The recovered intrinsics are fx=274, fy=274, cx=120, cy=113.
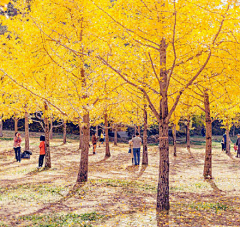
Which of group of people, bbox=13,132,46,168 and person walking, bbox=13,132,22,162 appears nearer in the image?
group of people, bbox=13,132,46,168

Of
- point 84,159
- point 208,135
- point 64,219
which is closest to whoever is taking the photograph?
point 64,219

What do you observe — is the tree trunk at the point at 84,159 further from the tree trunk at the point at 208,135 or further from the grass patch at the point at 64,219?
the tree trunk at the point at 208,135

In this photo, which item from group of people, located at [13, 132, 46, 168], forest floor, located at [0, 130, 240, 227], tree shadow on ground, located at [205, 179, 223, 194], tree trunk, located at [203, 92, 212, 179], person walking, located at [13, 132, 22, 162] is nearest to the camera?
forest floor, located at [0, 130, 240, 227]

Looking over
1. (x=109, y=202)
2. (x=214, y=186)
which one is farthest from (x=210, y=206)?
(x=214, y=186)

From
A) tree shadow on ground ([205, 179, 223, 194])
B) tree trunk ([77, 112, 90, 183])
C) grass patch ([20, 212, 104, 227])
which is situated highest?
tree trunk ([77, 112, 90, 183])

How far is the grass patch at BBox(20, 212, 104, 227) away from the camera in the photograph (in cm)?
570

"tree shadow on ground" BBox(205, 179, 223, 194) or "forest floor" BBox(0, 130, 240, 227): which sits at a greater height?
"forest floor" BBox(0, 130, 240, 227)

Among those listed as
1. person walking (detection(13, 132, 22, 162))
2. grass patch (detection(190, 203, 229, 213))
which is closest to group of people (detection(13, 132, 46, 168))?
person walking (detection(13, 132, 22, 162))

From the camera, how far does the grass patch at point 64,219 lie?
5703 millimetres

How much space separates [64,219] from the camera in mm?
6023

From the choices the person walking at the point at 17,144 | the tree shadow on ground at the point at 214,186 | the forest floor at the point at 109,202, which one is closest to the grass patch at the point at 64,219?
the forest floor at the point at 109,202

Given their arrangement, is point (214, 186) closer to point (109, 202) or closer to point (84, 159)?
point (109, 202)

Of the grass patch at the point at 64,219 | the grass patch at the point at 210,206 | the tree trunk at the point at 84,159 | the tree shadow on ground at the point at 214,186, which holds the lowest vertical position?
the tree shadow on ground at the point at 214,186

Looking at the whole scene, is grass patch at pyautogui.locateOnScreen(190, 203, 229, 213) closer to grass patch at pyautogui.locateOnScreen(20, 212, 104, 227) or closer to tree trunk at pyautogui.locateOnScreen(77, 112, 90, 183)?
grass patch at pyautogui.locateOnScreen(20, 212, 104, 227)
